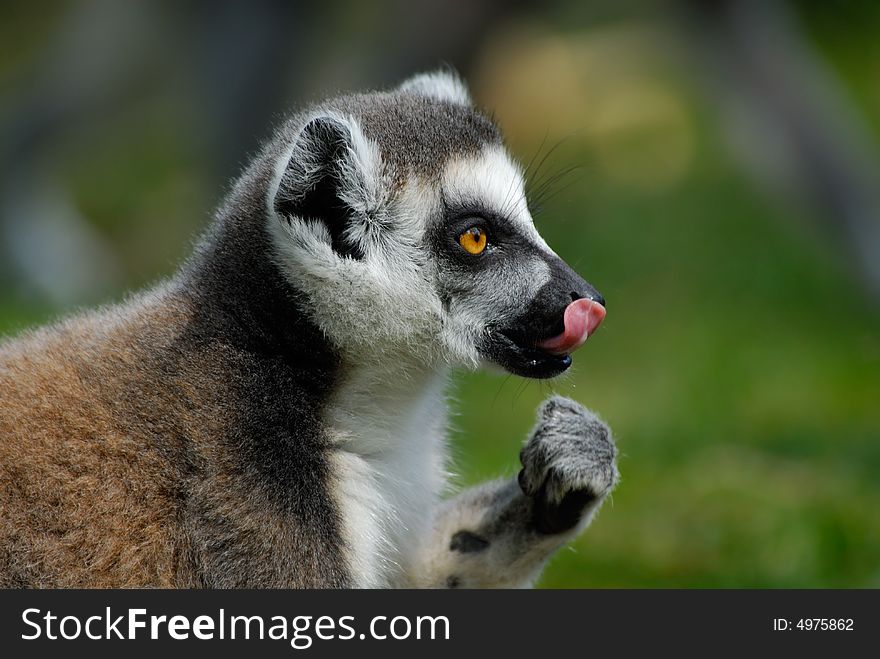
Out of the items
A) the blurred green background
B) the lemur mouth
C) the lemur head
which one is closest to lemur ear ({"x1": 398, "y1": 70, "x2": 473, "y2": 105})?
the blurred green background

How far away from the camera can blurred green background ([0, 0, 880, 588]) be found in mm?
6945

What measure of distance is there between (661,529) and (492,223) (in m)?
2.88

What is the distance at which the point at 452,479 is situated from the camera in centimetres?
541

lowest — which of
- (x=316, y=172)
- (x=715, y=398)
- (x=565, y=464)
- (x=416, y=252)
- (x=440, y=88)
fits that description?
(x=565, y=464)

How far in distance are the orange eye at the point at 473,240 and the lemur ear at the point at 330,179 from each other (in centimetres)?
37

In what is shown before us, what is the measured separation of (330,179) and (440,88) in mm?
1281

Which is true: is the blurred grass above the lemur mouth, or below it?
above

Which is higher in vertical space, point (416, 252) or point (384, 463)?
point (416, 252)

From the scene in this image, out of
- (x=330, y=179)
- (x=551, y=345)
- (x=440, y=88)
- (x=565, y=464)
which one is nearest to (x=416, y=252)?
(x=330, y=179)

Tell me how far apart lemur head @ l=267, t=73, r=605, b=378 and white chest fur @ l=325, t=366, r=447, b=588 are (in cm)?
14

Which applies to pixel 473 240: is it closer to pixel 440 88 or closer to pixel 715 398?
pixel 440 88

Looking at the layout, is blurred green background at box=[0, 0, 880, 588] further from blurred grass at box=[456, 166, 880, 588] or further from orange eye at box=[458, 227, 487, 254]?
orange eye at box=[458, 227, 487, 254]

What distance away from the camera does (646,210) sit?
1420cm

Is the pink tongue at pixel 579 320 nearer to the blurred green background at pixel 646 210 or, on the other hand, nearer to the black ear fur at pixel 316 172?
the blurred green background at pixel 646 210
